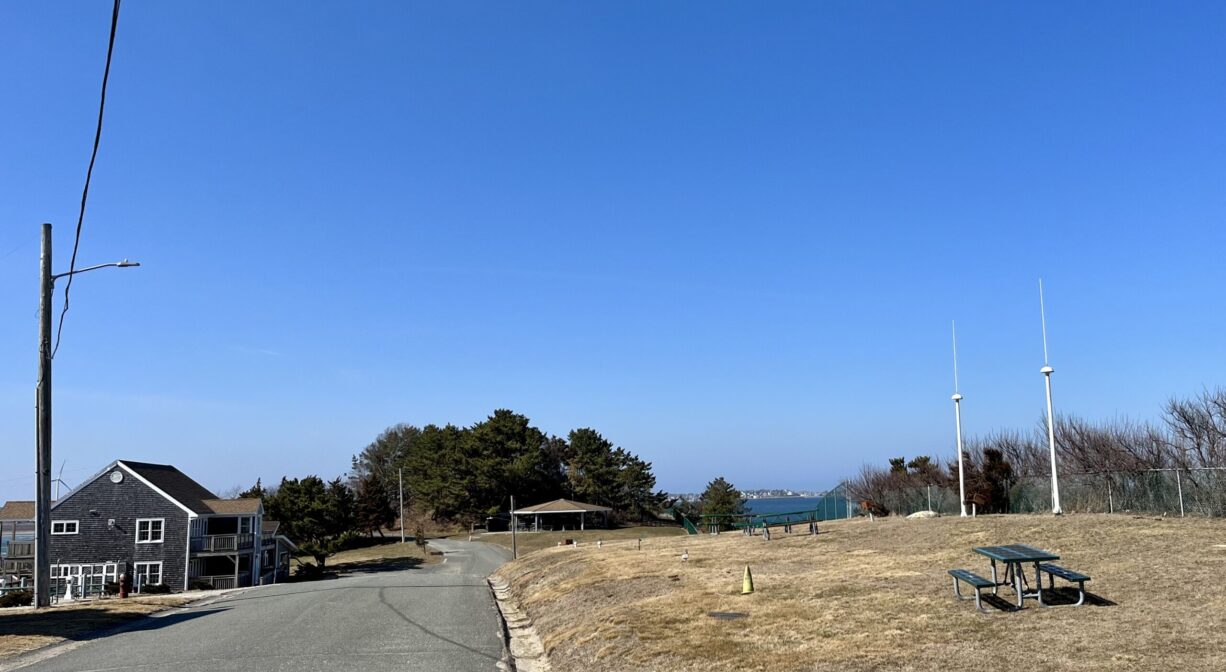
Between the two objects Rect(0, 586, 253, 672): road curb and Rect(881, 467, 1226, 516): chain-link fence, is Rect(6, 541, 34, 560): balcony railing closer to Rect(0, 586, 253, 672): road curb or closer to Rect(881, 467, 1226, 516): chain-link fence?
Rect(0, 586, 253, 672): road curb

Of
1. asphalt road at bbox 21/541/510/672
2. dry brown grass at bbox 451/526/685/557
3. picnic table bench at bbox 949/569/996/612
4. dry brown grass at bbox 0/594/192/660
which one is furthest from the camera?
dry brown grass at bbox 451/526/685/557

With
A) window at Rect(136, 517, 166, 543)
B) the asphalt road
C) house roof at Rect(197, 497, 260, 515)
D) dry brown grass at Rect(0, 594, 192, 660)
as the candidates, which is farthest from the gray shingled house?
the asphalt road

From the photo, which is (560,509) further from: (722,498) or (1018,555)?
(1018,555)

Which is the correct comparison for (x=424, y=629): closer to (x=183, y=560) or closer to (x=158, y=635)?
(x=158, y=635)

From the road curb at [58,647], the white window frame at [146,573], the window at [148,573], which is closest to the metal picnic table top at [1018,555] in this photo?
the road curb at [58,647]

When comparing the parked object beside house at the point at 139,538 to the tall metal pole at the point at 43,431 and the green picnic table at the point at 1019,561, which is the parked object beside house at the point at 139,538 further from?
the green picnic table at the point at 1019,561

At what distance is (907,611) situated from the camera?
44.4ft

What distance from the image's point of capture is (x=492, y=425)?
9556 centimetres

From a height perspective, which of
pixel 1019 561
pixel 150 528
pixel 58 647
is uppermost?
pixel 1019 561

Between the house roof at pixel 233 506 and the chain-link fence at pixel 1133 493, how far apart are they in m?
46.6

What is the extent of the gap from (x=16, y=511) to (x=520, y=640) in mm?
53694

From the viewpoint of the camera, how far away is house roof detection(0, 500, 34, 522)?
56000 millimetres

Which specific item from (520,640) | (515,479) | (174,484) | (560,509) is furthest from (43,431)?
(515,479)

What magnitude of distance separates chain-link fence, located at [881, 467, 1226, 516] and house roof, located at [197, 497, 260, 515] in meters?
46.6
